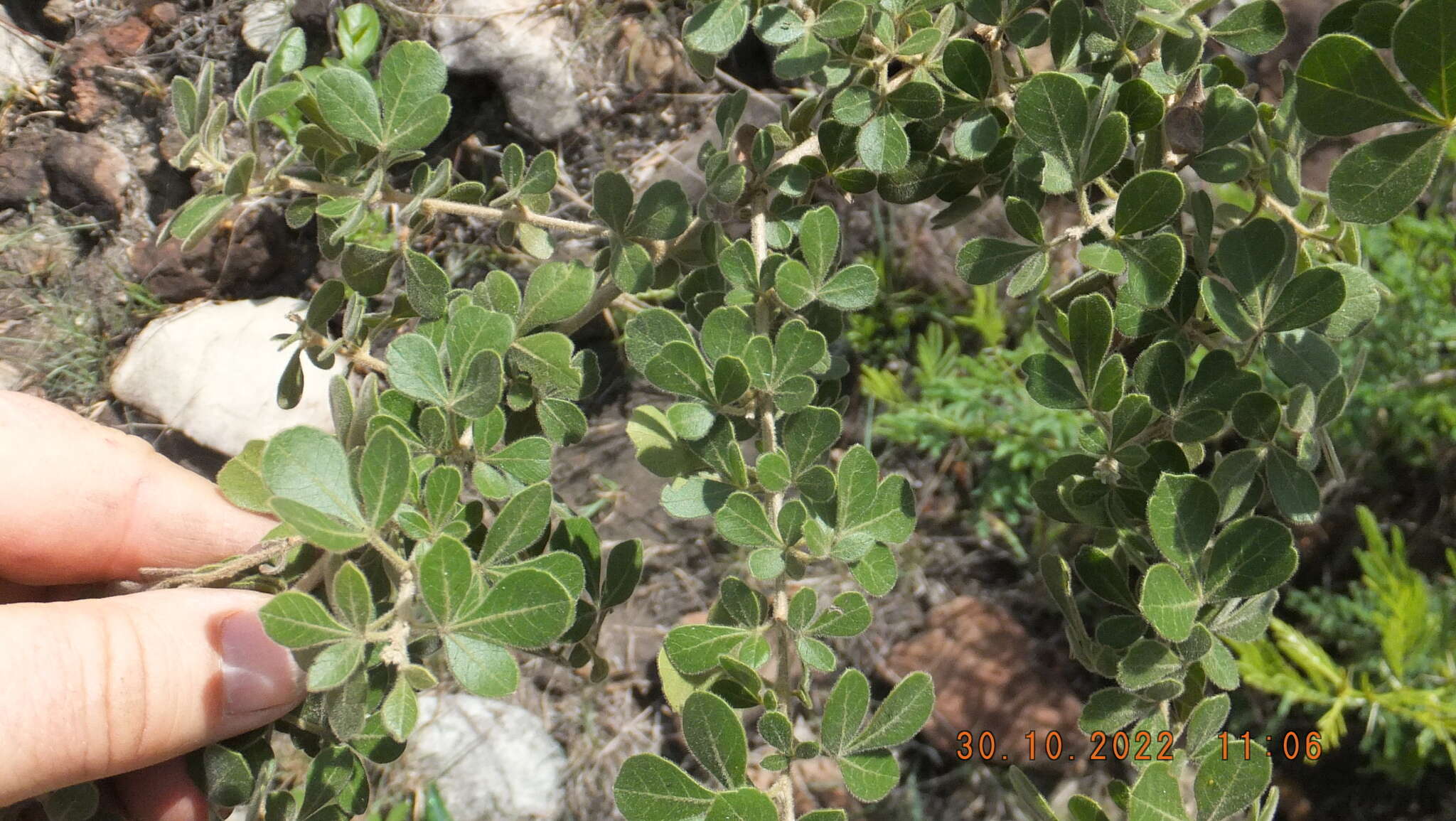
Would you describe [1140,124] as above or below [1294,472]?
above

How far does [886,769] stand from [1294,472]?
562 mm

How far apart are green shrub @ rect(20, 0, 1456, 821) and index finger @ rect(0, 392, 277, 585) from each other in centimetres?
71

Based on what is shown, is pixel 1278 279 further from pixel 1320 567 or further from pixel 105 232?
pixel 105 232

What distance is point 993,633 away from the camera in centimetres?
254

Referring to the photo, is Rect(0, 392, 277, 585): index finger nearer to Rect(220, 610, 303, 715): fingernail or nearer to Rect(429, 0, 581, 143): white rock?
Rect(220, 610, 303, 715): fingernail

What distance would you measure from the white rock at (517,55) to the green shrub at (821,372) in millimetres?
1453

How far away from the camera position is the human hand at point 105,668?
4.04 feet

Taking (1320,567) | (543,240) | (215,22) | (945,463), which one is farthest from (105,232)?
(1320,567)

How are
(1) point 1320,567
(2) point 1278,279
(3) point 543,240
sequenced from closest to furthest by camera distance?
(2) point 1278,279, (3) point 543,240, (1) point 1320,567

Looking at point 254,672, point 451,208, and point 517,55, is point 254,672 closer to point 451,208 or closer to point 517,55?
point 451,208

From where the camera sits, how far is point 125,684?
1260 mm

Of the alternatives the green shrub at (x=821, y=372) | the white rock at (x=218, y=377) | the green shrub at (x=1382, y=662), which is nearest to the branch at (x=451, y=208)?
the green shrub at (x=821, y=372)

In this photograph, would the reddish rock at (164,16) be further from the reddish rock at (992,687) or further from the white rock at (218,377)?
the reddish rock at (992,687)

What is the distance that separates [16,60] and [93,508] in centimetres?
187
